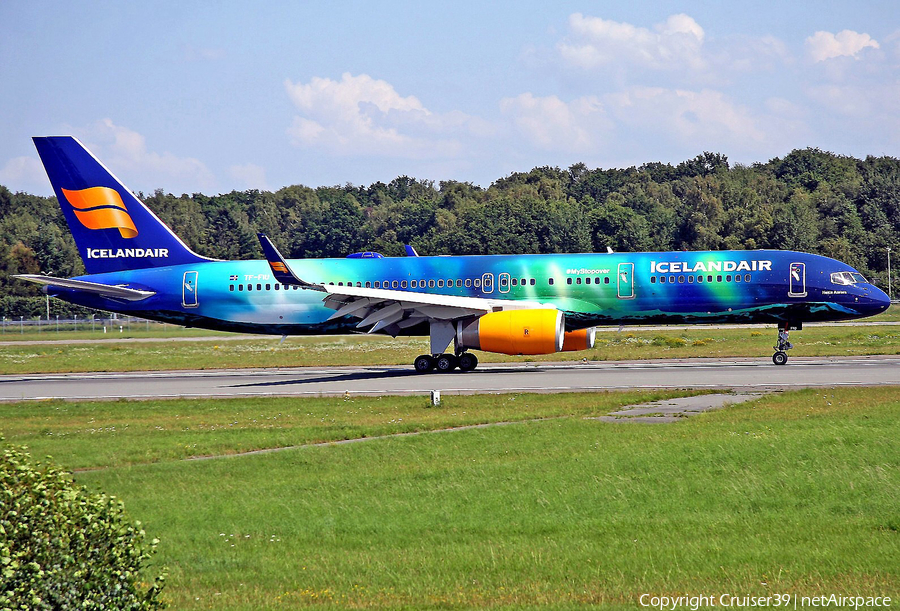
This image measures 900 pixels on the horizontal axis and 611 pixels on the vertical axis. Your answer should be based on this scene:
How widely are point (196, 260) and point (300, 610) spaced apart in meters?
30.6

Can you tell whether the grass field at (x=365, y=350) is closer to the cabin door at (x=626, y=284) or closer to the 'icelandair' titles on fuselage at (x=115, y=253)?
the cabin door at (x=626, y=284)

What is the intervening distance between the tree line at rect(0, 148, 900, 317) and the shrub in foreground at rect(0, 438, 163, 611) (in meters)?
84.2

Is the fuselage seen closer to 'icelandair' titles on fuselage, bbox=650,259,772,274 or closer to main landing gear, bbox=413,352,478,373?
'icelandair' titles on fuselage, bbox=650,259,772,274

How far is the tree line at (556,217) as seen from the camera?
3686 inches

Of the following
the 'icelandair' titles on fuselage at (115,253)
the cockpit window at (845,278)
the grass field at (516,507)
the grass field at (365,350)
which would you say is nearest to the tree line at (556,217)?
the grass field at (365,350)

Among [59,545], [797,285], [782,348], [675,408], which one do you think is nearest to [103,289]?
[675,408]

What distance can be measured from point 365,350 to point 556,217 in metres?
52.0

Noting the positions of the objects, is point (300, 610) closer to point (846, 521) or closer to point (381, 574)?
point (381, 574)

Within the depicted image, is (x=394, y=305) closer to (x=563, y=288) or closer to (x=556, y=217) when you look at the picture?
(x=563, y=288)

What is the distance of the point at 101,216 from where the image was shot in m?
36.5

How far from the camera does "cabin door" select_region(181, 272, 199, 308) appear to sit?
3653cm

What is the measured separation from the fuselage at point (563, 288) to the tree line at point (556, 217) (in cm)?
5393

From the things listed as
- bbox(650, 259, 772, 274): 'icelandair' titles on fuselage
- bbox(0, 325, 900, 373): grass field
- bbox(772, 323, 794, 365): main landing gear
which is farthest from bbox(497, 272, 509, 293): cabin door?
bbox(772, 323, 794, 365): main landing gear

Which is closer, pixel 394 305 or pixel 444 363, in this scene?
pixel 394 305
